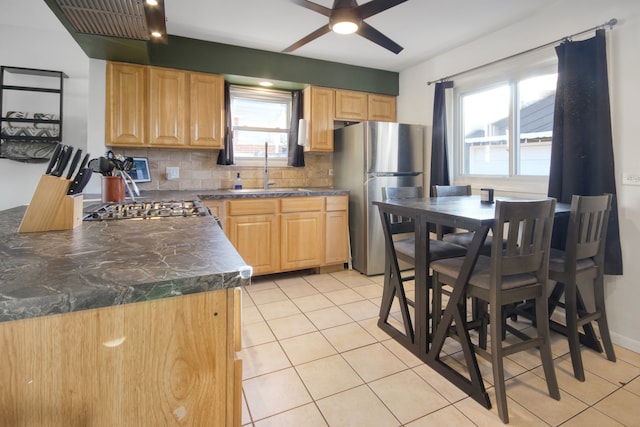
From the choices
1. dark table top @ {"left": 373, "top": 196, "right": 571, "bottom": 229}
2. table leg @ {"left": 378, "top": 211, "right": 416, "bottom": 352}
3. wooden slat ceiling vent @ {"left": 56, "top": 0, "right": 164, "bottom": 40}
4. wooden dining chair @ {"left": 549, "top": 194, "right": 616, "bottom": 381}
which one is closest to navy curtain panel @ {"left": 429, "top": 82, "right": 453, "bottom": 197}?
dark table top @ {"left": 373, "top": 196, "right": 571, "bottom": 229}

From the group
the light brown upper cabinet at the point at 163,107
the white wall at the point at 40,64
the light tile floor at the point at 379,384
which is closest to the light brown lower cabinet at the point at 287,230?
the light brown upper cabinet at the point at 163,107

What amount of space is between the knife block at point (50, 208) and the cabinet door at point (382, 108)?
350 cm

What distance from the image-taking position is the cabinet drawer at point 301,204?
138 inches

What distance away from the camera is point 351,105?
13.4 ft

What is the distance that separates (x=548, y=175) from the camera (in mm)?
2748

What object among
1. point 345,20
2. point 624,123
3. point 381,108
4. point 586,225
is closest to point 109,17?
point 345,20

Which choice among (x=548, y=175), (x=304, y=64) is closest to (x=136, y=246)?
(x=548, y=175)

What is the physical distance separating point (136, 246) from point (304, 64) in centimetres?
327

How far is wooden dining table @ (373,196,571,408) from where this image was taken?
67.1 inches

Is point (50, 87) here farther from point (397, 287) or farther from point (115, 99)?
point (397, 287)

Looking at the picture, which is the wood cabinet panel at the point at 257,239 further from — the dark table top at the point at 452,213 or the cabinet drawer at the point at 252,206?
the dark table top at the point at 452,213

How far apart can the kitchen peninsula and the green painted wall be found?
255 centimetres

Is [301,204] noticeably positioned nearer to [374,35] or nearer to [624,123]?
[374,35]

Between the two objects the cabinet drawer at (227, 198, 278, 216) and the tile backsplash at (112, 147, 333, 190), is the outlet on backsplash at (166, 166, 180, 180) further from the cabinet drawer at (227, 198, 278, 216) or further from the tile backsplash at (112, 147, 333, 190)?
the cabinet drawer at (227, 198, 278, 216)
